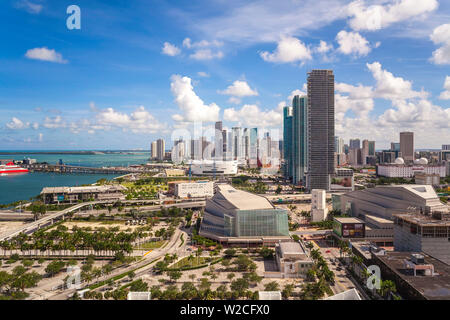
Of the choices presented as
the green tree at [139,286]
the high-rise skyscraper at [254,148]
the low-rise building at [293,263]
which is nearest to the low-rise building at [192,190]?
the low-rise building at [293,263]

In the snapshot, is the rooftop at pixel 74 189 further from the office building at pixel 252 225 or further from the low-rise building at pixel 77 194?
the office building at pixel 252 225

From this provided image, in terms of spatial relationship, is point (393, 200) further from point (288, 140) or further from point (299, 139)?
point (288, 140)

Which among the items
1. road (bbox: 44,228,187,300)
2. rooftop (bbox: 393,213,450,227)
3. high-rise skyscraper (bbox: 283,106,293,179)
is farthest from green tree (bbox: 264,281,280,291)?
high-rise skyscraper (bbox: 283,106,293,179)

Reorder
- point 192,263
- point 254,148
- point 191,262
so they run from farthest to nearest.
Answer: point 254,148, point 191,262, point 192,263

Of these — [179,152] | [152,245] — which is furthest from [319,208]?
[179,152]
